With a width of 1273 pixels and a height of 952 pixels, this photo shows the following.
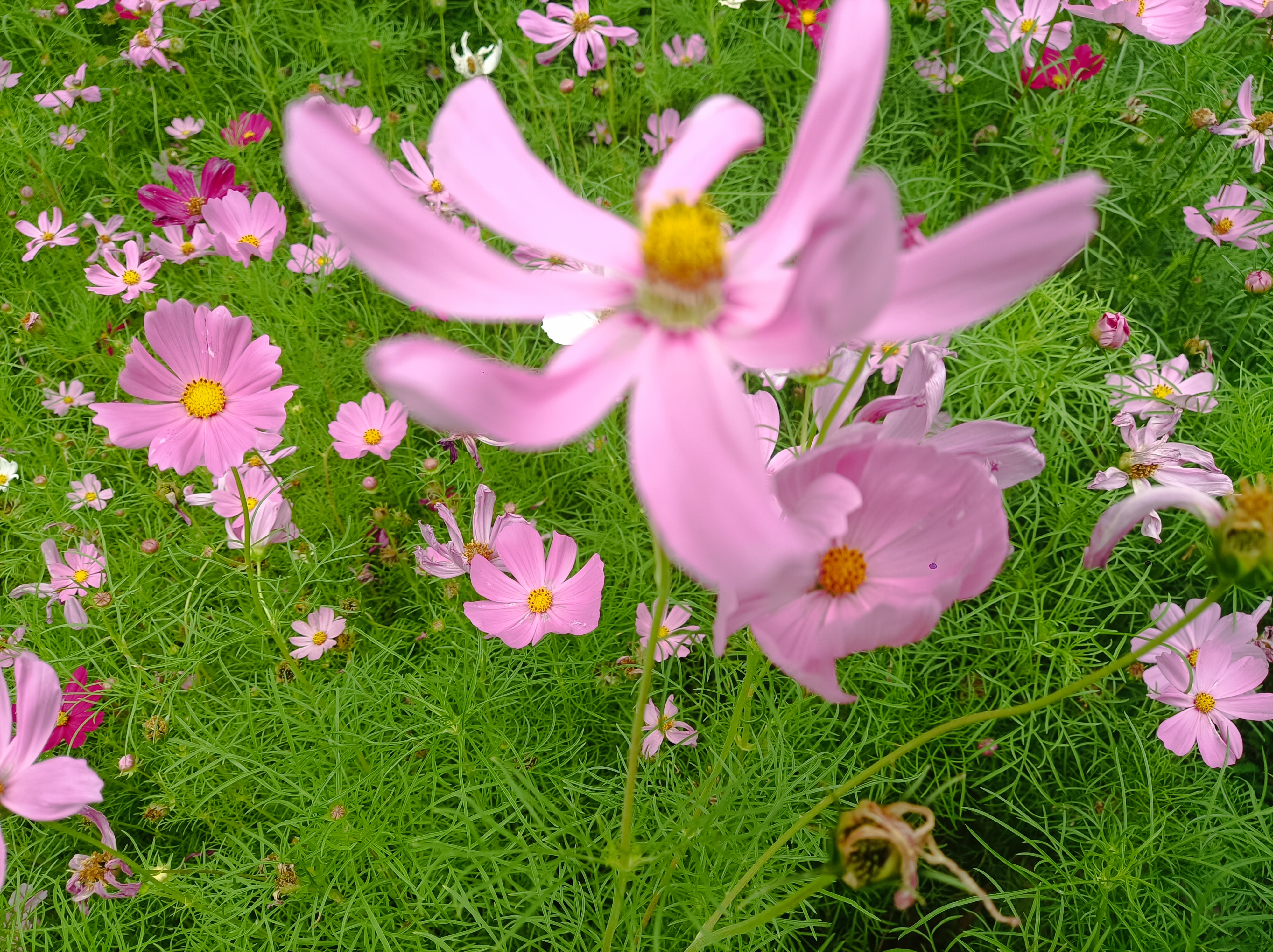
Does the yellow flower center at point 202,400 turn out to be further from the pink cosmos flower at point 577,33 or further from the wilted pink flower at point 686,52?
the wilted pink flower at point 686,52

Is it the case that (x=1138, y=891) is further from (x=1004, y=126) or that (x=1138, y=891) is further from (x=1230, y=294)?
(x=1004, y=126)

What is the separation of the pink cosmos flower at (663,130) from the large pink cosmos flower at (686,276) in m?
1.08

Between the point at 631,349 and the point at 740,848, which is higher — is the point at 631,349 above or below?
above

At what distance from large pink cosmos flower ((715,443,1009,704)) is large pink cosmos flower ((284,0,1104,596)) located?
0.24 feet

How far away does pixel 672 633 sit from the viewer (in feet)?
2.80

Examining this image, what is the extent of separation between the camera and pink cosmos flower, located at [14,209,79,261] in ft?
4.38

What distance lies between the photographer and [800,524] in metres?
0.32

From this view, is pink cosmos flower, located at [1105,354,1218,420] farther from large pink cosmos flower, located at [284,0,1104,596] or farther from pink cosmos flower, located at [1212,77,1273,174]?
large pink cosmos flower, located at [284,0,1104,596]

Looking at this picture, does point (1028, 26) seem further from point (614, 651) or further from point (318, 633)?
point (318, 633)

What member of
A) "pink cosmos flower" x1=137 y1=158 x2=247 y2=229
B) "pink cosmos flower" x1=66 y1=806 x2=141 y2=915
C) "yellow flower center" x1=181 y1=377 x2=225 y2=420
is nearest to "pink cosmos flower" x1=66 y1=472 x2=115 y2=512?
"pink cosmos flower" x1=137 y1=158 x2=247 y2=229

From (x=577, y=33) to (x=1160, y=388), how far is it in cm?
101

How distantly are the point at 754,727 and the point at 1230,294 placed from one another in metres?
1.03

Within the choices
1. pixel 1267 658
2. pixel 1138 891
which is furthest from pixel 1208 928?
pixel 1267 658

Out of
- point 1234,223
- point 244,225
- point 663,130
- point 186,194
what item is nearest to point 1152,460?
point 1234,223
